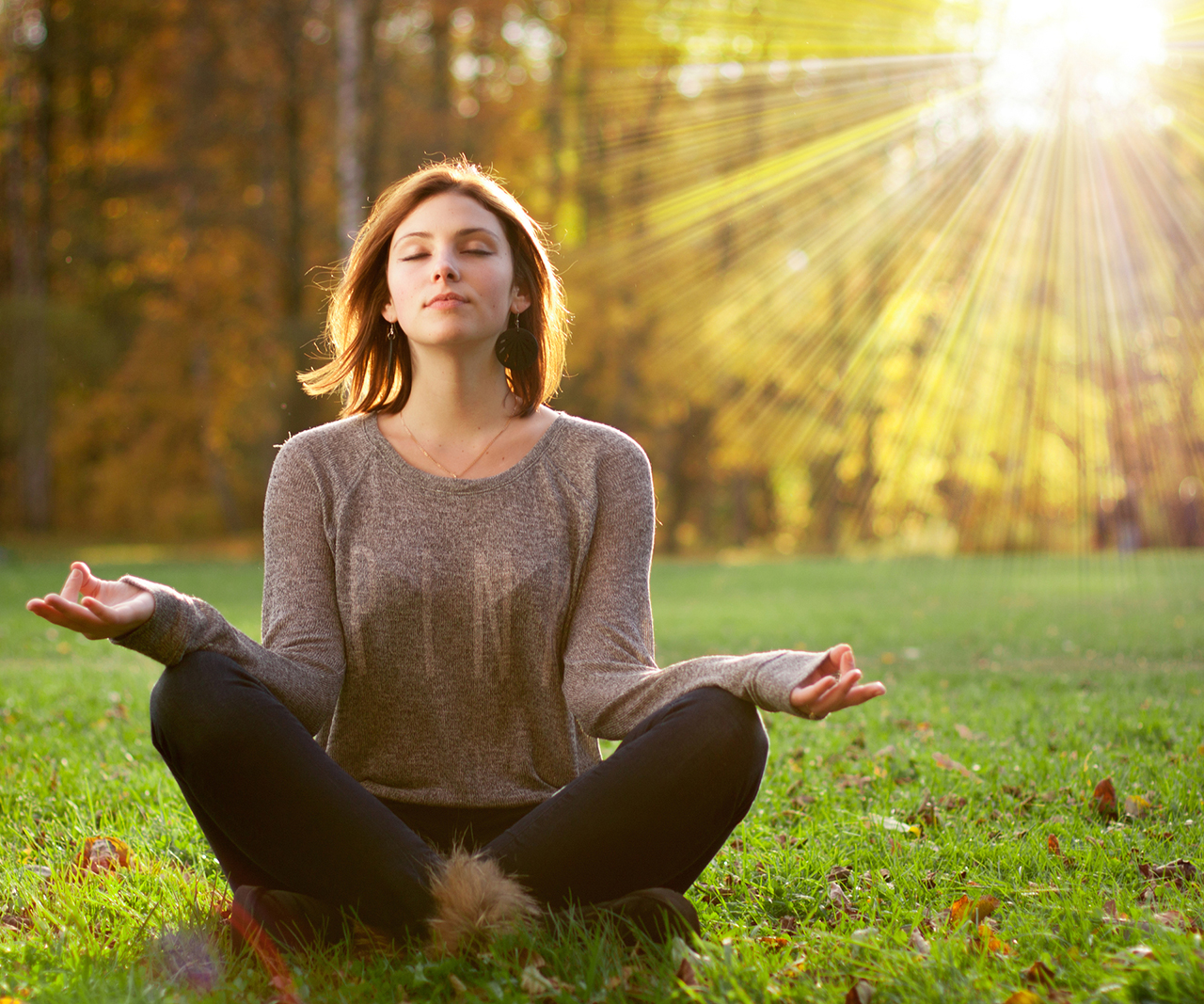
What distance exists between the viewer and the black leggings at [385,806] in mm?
2258

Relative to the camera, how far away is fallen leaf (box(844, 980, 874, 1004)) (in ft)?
6.97

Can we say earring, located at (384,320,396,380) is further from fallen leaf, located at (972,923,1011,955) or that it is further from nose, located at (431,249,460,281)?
fallen leaf, located at (972,923,1011,955)

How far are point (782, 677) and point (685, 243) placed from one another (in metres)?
21.3

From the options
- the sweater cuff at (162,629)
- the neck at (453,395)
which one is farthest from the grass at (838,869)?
the neck at (453,395)

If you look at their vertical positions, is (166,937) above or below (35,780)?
above

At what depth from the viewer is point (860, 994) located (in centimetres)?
213

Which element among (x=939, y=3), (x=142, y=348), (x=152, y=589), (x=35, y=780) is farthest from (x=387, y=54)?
(x=152, y=589)

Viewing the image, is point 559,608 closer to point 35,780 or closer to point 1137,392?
point 35,780

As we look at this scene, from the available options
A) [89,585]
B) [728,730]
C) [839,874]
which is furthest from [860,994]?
[89,585]

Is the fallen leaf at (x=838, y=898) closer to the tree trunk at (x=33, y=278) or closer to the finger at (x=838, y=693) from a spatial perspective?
the finger at (x=838, y=693)

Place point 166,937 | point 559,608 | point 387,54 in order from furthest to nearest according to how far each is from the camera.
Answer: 1. point 387,54
2. point 559,608
3. point 166,937

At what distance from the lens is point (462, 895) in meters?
2.20

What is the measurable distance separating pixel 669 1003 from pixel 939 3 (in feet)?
81.1

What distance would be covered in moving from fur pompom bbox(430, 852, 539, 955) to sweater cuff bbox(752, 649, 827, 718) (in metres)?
0.63
